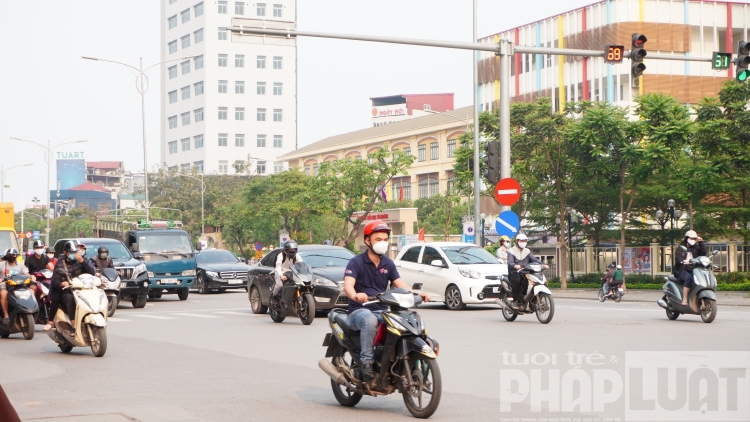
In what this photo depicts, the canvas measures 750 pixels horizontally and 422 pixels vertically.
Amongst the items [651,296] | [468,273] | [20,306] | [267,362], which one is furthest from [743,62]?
[651,296]

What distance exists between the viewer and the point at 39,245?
1944 cm

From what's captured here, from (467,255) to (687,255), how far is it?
6.40 metres

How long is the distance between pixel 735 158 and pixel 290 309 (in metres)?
21.0

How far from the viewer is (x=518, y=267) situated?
17969mm

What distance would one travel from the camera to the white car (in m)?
21.7

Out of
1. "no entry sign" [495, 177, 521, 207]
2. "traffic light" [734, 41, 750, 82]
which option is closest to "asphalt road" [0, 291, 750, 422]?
"no entry sign" [495, 177, 521, 207]

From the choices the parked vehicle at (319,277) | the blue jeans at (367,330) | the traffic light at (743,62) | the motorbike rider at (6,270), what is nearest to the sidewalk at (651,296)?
the traffic light at (743,62)

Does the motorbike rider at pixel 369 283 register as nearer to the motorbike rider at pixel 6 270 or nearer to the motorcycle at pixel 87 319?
the motorcycle at pixel 87 319

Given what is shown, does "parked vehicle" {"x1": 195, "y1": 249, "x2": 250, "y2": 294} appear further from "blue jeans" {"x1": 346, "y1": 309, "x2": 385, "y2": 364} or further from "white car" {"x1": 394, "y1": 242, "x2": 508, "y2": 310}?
"blue jeans" {"x1": 346, "y1": 309, "x2": 385, "y2": 364}

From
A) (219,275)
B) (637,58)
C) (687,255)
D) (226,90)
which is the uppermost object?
(226,90)

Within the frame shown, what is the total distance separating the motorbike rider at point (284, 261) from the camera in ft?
62.5

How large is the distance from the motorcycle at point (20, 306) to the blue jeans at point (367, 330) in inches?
388

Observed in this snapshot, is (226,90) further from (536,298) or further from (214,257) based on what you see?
(536,298)

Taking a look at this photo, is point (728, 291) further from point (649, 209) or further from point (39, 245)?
point (39, 245)
